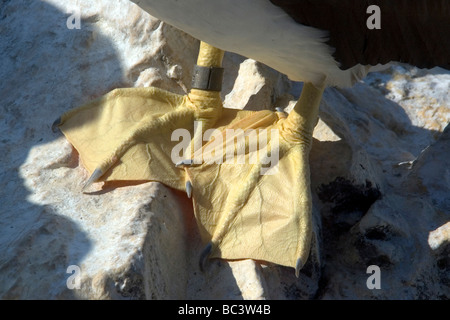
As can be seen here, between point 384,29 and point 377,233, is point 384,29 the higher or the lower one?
the higher one

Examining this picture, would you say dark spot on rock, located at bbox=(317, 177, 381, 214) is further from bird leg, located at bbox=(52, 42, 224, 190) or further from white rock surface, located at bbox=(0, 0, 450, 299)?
bird leg, located at bbox=(52, 42, 224, 190)

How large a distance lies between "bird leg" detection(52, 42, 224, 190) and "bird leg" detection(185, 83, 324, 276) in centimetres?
13

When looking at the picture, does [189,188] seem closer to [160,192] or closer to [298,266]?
[160,192]

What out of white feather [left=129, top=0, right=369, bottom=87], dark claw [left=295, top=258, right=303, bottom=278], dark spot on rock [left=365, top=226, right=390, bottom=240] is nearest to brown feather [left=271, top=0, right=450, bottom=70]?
white feather [left=129, top=0, right=369, bottom=87]

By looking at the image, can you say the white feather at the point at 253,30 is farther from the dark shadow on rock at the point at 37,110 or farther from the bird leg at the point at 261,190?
the dark shadow on rock at the point at 37,110

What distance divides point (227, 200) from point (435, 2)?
1.13 m

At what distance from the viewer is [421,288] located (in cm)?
274

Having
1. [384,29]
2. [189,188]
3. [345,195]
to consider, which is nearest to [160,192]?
[189,188]

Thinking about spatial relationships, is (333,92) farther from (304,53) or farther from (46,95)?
(46,95)

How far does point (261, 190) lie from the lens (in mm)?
2781

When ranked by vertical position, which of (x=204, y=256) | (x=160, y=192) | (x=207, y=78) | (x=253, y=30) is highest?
(x=253, y=30)

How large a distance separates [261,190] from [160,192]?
405mm

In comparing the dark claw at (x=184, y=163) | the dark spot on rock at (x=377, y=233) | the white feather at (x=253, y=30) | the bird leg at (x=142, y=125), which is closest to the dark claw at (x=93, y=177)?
the bird leg at (x=142, y=125)

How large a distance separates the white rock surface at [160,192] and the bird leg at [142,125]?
0.24ft
